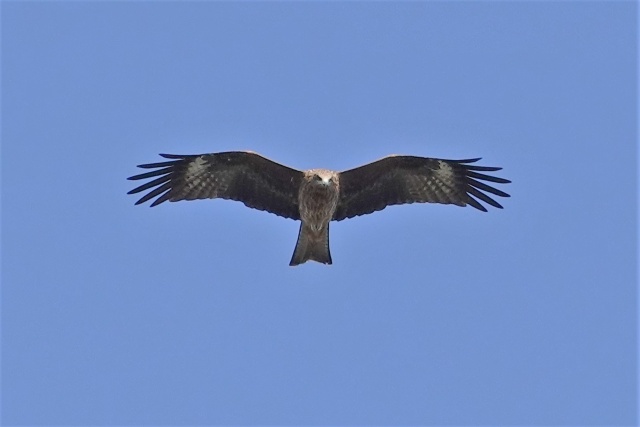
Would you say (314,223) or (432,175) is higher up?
(432,175)

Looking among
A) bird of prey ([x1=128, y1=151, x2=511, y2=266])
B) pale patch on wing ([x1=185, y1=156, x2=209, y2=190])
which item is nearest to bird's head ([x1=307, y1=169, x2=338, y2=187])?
bird of prey ([x1=128, y1=151, x2=511, y2=266])

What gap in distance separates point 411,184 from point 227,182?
2513 mm

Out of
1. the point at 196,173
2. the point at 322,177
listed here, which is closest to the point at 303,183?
the point at 322,177

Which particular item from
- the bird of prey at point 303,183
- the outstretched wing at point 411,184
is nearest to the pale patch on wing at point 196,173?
the bird of prey at point 303,183

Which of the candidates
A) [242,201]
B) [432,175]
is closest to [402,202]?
[432,175]

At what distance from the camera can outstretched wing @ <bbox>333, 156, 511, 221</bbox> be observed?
12.2 meters

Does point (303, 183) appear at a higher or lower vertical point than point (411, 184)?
lower

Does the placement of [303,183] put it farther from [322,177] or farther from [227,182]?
[227,182]

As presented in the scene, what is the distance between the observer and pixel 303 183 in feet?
38.9

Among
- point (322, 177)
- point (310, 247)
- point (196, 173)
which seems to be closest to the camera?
point (322, 177)

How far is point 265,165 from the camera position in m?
12.1

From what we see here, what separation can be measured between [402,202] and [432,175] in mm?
553

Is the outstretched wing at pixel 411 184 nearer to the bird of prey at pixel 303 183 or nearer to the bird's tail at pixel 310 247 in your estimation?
the bird of prey at pixel 303 183

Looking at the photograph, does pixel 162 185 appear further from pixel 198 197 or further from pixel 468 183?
pixel 468 183
